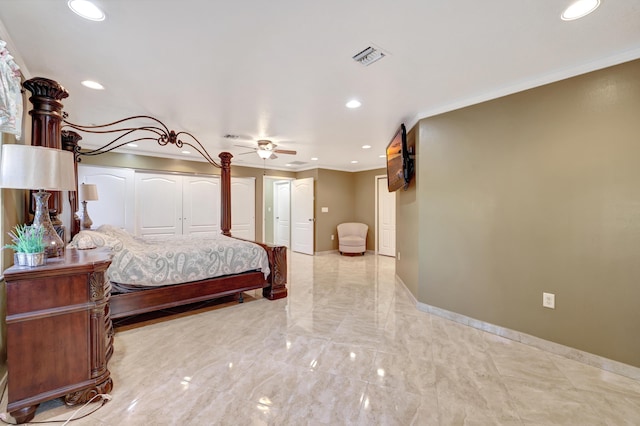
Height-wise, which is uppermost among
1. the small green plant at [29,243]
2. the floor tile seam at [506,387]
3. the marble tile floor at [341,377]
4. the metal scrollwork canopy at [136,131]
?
the metal scrollwork canopy at [136,131]

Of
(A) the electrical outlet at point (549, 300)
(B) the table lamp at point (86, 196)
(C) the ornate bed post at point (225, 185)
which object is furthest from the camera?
(C) the ornate bed post at point (225, 185)

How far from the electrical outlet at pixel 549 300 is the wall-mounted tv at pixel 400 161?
5.64ft

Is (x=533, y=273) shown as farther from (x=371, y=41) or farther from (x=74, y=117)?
(x=74, y=117)

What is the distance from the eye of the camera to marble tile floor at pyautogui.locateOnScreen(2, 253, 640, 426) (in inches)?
63.8

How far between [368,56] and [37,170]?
7.21ft

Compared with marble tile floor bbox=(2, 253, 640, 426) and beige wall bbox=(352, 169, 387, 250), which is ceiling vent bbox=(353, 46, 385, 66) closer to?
marble tile floor bbox=(2, 253, 640, 426)

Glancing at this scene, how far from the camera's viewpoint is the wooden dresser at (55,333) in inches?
60.0

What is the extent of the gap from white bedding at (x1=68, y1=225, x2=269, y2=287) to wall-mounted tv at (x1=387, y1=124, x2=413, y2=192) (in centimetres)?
199

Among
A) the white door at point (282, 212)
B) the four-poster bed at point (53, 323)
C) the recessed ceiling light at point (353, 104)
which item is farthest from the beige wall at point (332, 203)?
the four-poster bed at point (53, 323)

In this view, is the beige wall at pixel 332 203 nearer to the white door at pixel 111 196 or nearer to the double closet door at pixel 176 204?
the double closet door at pixel 176 204

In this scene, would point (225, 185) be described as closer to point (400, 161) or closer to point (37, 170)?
point (400, 161)

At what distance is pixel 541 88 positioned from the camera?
240cm

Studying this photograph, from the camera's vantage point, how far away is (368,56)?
204 centimetres

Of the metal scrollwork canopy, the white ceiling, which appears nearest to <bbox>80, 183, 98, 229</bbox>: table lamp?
the metal scrollwork canopy
